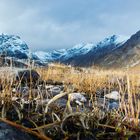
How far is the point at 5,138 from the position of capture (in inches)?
117

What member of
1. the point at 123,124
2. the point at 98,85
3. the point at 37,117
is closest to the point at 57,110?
the point at 37,117

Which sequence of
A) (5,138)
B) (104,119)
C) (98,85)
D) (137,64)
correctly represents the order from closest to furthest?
(5,138) < (104,119) < (98,85) < (137,64)

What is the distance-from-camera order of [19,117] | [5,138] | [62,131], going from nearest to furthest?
[5,138] < [62,131] < [19,117]

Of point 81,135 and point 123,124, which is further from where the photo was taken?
point 123,124

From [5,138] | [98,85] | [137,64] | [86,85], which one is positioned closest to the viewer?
[5,138]

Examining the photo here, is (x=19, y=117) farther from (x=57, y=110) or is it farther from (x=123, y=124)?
(x=123, y=124)

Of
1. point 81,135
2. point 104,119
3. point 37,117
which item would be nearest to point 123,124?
point 104,119

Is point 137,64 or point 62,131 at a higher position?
point 137,64

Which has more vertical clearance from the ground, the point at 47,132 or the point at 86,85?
the point at 86,85

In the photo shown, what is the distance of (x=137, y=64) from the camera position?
589 feet

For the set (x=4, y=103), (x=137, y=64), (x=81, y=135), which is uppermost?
(x=137, y=64)

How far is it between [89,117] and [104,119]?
254mm

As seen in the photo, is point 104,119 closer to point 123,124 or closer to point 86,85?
point 123,124

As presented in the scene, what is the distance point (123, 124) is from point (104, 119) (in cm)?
24
